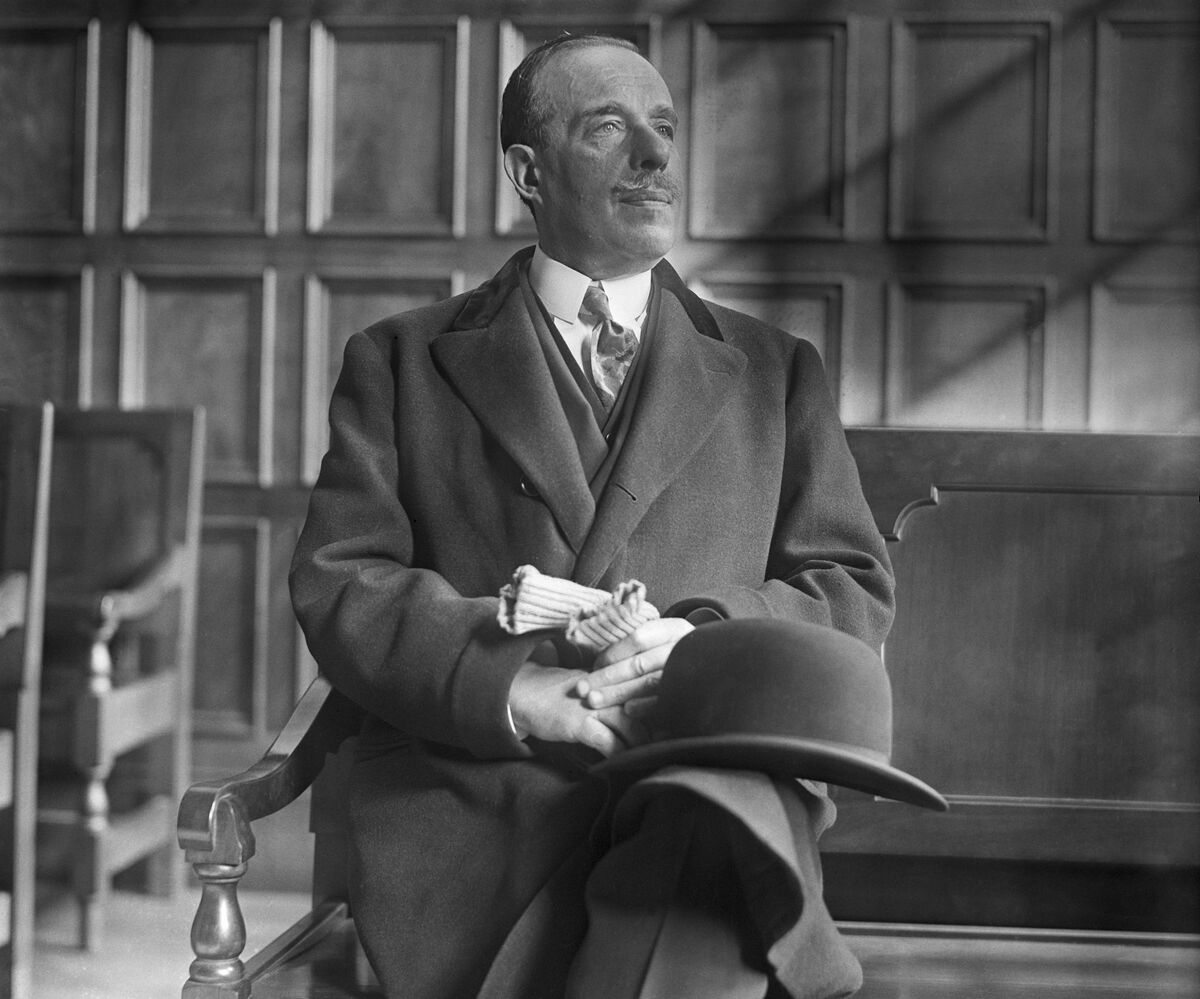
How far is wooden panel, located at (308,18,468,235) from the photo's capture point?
1.67 metres

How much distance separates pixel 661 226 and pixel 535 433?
0.58 ft

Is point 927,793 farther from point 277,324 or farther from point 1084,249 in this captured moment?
point 277,324

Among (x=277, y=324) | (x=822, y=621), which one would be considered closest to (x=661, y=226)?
(x=822, y=621)

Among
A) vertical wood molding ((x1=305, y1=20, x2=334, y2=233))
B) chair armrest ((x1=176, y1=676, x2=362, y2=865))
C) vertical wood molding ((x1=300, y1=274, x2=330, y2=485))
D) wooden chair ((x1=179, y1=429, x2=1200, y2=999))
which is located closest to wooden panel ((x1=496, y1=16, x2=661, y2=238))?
vertical wood molding ((x1=305, y1=20, x2=334, y2=233))

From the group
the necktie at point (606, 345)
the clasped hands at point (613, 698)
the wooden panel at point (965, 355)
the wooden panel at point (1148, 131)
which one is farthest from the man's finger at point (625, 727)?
the wooden panel at point (1148, 131)

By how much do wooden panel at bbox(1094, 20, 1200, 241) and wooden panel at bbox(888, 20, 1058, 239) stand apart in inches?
2.5

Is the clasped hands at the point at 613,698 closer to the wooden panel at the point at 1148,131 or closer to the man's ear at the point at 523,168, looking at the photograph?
the man's ear at the point at 523,168

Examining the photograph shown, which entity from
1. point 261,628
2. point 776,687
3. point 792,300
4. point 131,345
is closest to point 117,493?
point 131,345

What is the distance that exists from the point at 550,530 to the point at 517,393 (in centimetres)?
11

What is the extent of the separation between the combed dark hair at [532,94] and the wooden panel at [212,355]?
91 centimetres

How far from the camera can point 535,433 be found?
3.06 feet

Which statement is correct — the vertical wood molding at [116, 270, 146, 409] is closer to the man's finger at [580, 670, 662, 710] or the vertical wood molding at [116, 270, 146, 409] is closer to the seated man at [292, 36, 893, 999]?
the seated man at [292, 36, 893, 999]

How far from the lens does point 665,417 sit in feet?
3.09

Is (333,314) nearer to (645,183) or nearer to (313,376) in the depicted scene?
(313,376)
